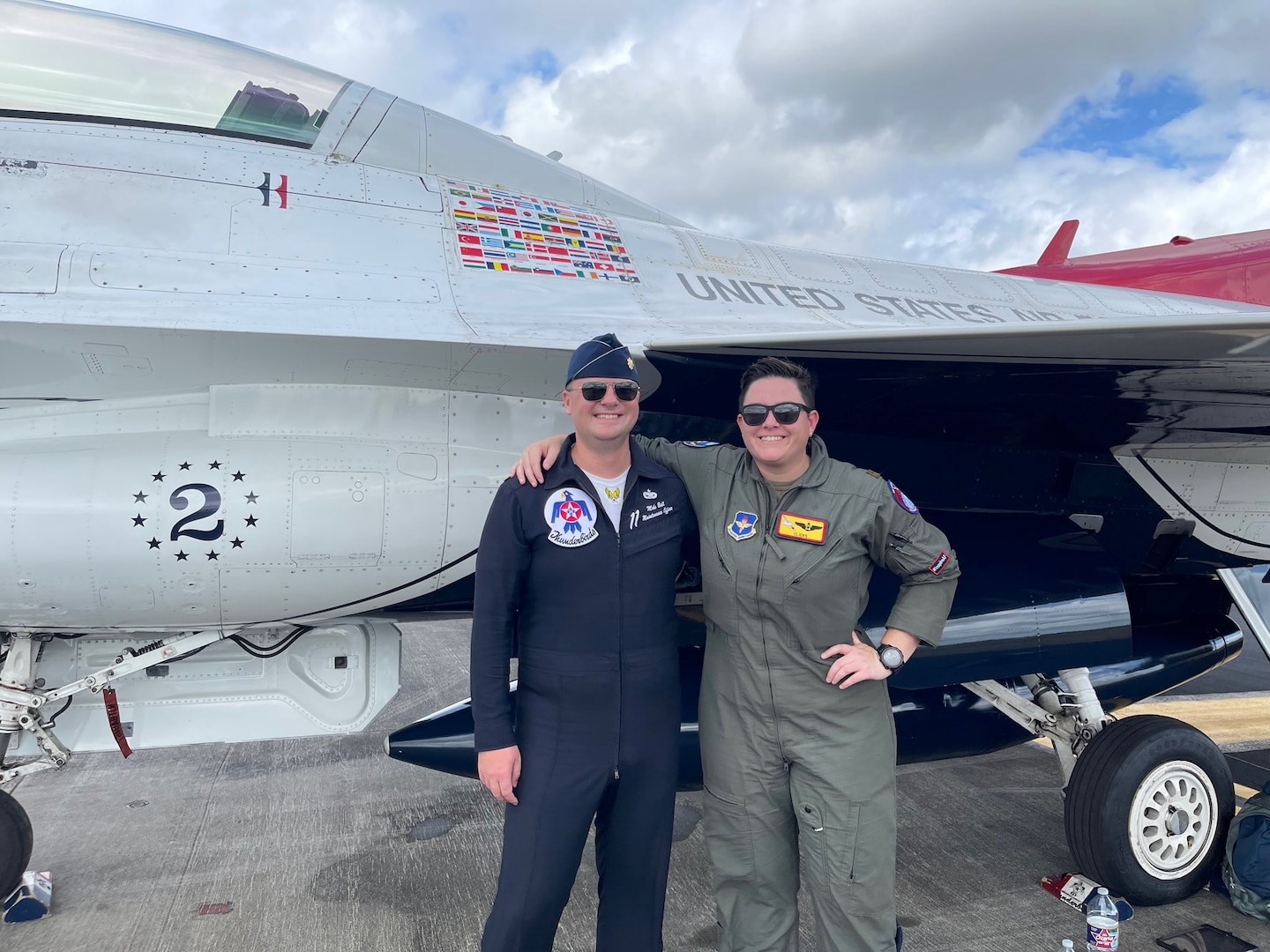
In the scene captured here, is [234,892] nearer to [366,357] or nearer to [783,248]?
[366,357]

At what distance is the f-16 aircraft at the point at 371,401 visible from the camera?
2.47m

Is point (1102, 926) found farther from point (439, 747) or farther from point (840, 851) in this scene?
point (439, 747)

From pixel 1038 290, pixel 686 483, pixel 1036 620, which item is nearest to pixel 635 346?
pixel 686 483

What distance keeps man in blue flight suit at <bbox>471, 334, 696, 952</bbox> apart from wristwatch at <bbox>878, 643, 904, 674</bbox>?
54cm

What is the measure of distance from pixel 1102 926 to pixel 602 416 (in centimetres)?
253

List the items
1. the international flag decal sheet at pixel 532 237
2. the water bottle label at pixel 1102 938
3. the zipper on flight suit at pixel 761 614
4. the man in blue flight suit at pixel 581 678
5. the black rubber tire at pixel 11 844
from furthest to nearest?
the international flag decal sheet at pixel 532 237 → the black rubber tire at pixel 11 844 → the water bottle label at pixel 1102 938 → the zipper on flight suit at pixel 761 614 → the man in blue flight suit at pixel 581 678

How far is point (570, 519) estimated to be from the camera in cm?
194

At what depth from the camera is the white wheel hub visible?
10.6 feet

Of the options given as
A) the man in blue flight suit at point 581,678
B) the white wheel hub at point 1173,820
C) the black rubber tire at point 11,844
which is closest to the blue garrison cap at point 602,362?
the man in blue flight suit at point 581,678

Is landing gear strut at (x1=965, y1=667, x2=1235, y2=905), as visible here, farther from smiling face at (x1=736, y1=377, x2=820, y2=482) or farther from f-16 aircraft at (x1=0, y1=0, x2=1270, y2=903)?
smiling face at (x1=736, y1=377, x2=820, y2=482)

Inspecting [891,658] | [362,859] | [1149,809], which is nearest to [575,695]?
[891,658]

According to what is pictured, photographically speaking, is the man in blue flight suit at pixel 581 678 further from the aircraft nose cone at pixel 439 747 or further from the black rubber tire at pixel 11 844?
the black rubber tire at pixel 11 844

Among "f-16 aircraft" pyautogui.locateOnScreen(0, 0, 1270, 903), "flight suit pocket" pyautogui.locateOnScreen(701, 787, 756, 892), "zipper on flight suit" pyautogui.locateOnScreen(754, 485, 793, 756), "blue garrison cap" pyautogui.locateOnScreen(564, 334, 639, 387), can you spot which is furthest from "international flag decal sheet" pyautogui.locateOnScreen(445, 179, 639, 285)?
"flight suit pocket" pyautogui.locateOnScreen(701, 787, 756, 892)

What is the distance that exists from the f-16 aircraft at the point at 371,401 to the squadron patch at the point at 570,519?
347mm
